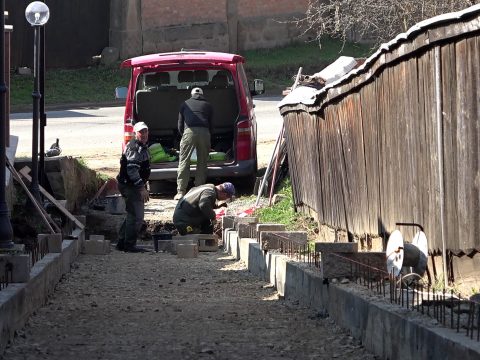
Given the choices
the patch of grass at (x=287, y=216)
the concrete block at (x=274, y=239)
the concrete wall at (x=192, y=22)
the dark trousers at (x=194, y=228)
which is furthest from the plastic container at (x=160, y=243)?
the concrete wall at (x=192, y=22)

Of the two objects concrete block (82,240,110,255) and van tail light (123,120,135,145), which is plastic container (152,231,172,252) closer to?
concrete block (82,240,110,255)

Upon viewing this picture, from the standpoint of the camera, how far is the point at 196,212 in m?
18.1

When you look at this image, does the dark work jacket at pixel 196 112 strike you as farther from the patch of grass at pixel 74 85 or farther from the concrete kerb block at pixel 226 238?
the patch of grass at pixel 74 85

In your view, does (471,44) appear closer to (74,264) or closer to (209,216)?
(74,264)

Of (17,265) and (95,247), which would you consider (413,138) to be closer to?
(17,265)

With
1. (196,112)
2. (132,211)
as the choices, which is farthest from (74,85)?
(132,211)

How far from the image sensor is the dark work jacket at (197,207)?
699 inches

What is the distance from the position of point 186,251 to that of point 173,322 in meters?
6.83

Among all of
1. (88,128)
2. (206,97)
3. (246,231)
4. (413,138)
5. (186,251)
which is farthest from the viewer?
(88,128)

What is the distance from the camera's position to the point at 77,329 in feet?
31.4

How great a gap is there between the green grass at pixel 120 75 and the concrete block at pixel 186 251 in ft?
58.7

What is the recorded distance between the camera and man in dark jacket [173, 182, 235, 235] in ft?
58.9

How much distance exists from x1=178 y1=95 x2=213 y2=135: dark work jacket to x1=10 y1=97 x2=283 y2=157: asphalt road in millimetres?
4196

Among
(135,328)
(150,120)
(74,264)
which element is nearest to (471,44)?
(135,328)
